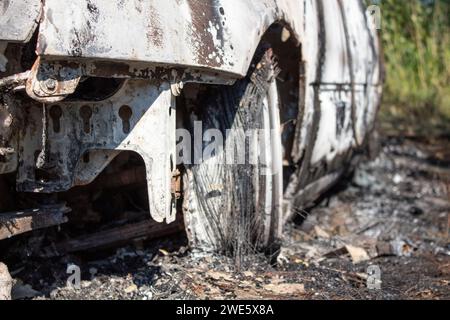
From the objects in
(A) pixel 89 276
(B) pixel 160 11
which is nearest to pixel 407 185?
Result: (A) pixel 89 276

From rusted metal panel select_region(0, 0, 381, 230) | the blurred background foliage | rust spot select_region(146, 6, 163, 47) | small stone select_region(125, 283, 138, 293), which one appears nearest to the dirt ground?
small stone select_region(125, 283, 138, 293)

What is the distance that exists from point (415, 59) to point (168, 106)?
266 inches

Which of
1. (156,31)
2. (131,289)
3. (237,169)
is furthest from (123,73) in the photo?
(131,289)

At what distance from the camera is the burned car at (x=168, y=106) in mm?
2490

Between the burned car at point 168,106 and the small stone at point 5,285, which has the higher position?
the burned car at point 168,106

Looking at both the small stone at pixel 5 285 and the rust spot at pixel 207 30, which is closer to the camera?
the rust spot at pixel 207 30

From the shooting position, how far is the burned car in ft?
8.17

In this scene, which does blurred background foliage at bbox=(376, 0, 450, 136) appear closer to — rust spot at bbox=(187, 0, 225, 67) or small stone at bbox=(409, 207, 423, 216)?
small stone at bbox=(409, 207, 423, 216)

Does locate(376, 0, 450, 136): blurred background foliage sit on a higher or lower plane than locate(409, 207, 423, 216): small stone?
higher

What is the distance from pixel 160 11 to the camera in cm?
260

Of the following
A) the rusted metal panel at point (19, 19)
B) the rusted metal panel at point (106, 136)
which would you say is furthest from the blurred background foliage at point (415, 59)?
the rusted metal panel at point (19, 19)

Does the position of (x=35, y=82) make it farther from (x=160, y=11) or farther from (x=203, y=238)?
(x=203, y=238)

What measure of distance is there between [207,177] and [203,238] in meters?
0.30

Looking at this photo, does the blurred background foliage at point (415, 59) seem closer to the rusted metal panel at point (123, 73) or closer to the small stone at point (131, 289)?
the rusted metal panel at point (123, 73)
